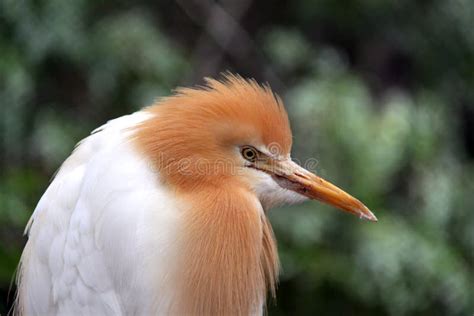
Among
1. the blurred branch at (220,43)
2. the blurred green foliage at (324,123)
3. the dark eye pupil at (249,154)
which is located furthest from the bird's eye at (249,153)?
the blurred branch at (220,43)

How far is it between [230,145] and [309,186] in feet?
0.61

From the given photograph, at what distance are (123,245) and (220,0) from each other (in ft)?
7.07

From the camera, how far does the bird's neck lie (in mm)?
1450

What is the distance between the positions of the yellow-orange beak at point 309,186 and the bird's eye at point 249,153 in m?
0.03

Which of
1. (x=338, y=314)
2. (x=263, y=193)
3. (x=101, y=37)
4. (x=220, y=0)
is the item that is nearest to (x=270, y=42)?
(x=220, y=0)

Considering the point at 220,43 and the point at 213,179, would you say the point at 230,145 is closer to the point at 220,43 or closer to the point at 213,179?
the point at 213,179

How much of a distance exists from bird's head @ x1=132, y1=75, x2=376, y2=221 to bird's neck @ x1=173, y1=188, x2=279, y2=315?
0.03 metres

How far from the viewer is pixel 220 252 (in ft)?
4.83

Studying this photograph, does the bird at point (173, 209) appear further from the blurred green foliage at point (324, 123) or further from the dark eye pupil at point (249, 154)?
the blurred green foliage at point (324, 123)

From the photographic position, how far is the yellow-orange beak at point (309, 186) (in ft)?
4.88

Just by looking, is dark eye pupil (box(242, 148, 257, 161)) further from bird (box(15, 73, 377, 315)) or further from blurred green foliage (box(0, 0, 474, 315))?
blurred green foliage (box(0, 0, 474, 315))

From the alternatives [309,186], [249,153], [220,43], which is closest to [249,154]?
[249,153]

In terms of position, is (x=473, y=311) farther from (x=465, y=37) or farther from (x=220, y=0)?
(x=220, y=0)

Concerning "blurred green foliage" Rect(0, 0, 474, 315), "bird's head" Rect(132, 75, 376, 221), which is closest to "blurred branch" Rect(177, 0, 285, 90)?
"blurred green foliage" Rect(0, 0, 474, 315)
